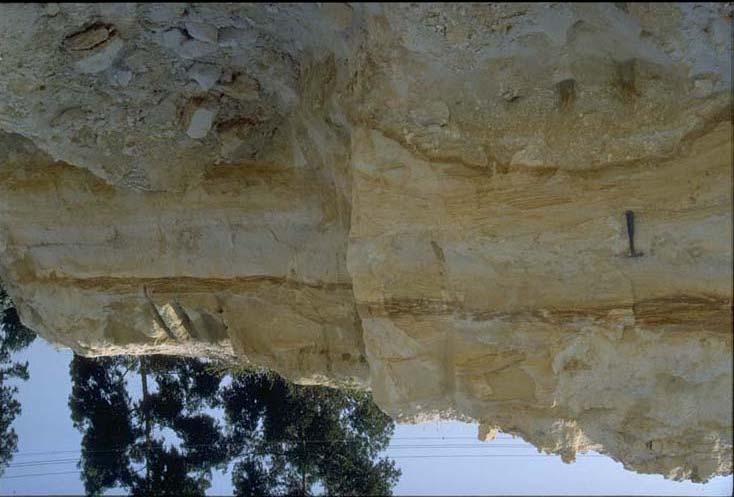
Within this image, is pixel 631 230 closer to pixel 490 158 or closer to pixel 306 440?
pixel 490 158

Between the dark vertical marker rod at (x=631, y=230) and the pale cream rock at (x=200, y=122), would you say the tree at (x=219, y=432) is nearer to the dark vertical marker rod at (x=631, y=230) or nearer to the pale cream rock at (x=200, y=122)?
the pale cream rock at (x=200, y=122)

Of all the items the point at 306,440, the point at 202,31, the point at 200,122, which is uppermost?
the point at 202,31

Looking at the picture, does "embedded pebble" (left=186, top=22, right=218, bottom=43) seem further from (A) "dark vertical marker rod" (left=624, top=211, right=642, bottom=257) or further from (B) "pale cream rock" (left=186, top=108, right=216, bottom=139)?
(A) "dark vertical marker rod" (left=624, top=211, right=642, bottom=257)

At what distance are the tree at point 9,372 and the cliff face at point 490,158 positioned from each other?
641cm

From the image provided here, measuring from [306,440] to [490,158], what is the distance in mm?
7397

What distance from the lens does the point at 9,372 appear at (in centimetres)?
1024

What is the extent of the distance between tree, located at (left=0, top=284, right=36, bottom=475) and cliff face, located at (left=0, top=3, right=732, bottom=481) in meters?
6.41

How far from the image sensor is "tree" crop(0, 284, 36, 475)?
33.4 feet

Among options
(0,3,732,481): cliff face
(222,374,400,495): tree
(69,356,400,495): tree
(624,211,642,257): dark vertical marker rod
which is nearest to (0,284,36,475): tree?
(69,356,400,495): tree

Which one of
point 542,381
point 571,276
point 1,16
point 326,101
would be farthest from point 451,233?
point 1,16

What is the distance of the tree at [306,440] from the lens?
1023 cm

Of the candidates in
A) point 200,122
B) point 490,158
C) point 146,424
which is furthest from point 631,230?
point 146,424

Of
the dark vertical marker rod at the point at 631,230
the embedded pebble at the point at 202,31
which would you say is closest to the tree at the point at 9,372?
the embedded pebble at the point at 202,31

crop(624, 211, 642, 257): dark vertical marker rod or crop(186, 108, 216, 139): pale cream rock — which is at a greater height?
crop(186, 108, 216, 139): pale cream rock
